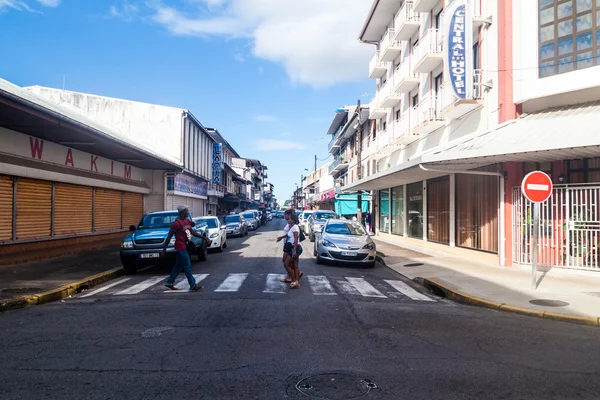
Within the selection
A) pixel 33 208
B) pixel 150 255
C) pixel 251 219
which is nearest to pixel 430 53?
pixel 150 255

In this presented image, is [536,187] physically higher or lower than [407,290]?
higher

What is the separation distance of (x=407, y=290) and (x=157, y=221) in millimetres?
7848

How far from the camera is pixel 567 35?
12203 mm

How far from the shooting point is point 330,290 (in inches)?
387

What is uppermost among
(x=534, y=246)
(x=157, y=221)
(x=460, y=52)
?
(x=460, y=52)

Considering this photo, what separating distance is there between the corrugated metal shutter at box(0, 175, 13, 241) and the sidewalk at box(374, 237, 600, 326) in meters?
12.1

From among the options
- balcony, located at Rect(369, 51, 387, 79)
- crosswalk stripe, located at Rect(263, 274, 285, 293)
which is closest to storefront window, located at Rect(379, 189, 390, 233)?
balcony, located at Rect(369, 51, 387, 79)

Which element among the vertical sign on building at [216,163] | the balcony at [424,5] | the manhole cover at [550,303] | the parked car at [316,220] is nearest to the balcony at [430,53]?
the balcony at [424,5]

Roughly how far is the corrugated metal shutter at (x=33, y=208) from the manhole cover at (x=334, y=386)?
13.5m

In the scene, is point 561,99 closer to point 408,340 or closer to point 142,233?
point 408,340

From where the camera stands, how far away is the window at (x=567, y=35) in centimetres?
1169

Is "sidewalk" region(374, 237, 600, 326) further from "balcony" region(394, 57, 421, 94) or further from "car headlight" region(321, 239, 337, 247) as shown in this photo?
"balcony" region(394, 57, 421, 94)

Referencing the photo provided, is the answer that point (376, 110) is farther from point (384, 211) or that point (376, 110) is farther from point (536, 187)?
point (536, 187)

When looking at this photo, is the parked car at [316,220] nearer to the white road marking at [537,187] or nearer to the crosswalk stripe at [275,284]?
the crosswalk stripe at [275,284]
